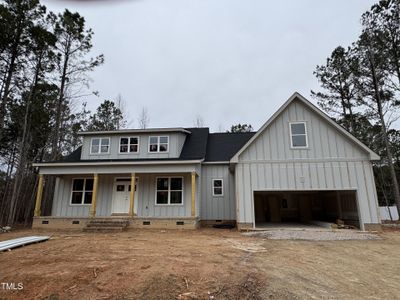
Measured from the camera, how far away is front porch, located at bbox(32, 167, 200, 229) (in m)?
12.8

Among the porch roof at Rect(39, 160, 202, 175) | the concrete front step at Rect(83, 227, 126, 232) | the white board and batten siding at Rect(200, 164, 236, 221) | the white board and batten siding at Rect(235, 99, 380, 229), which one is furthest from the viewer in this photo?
the white board and batten siding at Rect(200, 164, 236, 221)

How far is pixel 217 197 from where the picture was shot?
47.0ft

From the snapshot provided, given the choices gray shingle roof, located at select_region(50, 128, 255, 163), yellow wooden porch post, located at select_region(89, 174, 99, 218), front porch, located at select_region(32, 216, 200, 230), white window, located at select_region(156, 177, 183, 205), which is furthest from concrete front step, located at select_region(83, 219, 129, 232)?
gray shingle roof, located at select_region(50, 128, 255, 163)

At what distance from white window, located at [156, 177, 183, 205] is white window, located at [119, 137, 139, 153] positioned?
2.84 m

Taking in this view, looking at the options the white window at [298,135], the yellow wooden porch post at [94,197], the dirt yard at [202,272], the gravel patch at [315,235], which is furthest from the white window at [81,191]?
the white window at [298,135]

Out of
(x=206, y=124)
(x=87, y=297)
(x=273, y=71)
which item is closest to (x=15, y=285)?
(x=87, y=297)

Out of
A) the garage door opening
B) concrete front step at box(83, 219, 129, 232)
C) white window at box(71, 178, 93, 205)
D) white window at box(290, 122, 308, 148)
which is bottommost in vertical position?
concrete front step at box(83, 219, 129, 232)

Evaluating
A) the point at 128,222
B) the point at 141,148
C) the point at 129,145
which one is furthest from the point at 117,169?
Result: the point at 128,222

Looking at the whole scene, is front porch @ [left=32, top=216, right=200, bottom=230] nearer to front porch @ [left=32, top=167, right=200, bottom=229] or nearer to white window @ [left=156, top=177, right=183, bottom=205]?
front porch @ [left=32, top=167, right=200, bottom=229]

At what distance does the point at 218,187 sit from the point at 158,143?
4718 millimetres

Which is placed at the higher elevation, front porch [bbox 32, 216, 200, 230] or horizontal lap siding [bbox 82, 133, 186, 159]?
horizontal lap siding [bbox 82, 133, 186, 159]

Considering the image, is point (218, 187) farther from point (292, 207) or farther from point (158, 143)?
point (292, 207)

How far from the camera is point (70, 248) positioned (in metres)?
7.18

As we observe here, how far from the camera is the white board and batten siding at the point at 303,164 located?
10.9 metres
